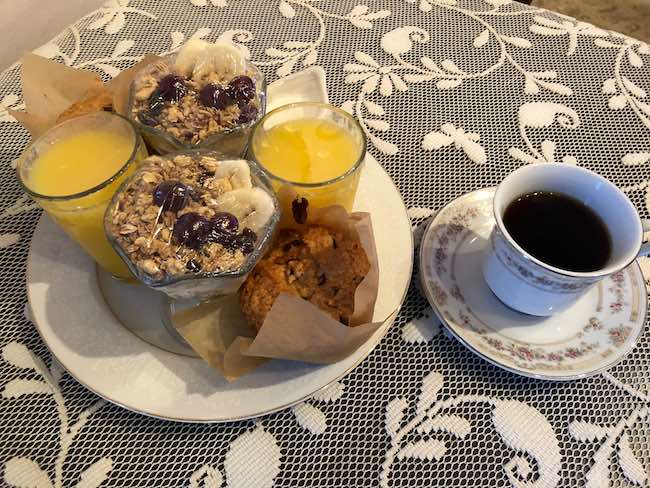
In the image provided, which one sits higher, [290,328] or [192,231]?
[192,231]

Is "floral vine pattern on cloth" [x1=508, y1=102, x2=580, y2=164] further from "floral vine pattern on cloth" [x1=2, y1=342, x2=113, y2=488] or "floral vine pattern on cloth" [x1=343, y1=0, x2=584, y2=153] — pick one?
"floral vine pattern on cloth" [x1=2, y1=342, x2=113, y2=488]

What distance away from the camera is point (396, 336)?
0.94 meters

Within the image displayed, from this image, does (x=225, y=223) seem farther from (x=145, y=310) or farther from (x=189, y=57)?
(x=189, y=57)

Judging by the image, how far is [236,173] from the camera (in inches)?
34.7

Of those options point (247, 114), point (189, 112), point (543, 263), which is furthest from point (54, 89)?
point (543, 263)

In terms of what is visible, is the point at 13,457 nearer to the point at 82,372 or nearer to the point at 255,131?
the point at 82,372

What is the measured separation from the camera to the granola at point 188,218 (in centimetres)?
80

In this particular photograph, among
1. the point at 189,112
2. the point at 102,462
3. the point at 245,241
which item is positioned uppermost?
the point at 189,112

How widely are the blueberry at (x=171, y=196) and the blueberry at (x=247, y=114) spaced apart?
22 centimetres

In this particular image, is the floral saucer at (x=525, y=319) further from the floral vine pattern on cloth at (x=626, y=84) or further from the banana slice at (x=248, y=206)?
the floral vine pattern on cloth at (x=626, y=84)

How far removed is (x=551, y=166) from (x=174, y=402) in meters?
0.76

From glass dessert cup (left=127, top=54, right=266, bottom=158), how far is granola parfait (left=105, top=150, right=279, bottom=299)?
0.27ft

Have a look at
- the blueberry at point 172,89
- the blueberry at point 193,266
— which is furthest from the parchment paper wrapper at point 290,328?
the blueberry at point 172,89

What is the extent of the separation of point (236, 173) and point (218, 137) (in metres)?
0.13
